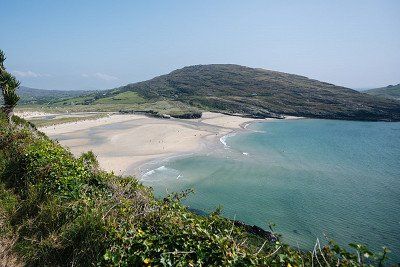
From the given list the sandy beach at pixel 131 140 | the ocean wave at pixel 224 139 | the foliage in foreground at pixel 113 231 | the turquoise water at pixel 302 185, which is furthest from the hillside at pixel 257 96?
the foliage in foreground at pixel 113 231

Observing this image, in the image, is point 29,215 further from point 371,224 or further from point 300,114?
point 300,114

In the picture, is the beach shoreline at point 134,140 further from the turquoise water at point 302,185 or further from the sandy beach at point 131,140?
the turquoise water at point 302,185

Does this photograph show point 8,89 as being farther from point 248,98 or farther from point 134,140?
point 248,98

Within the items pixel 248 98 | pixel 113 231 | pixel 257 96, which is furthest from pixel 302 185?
pixel 257 96

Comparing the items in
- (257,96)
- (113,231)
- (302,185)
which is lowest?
(302,185)

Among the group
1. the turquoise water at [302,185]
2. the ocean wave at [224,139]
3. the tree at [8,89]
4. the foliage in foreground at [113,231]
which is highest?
the tree at [8,89]
